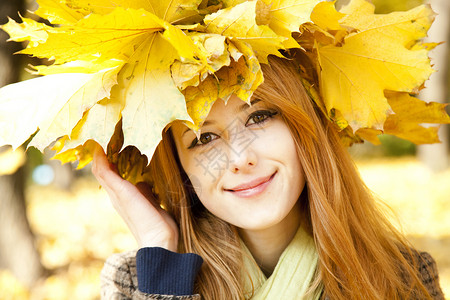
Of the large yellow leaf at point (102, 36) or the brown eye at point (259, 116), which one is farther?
the brown eye at point (259, 116)

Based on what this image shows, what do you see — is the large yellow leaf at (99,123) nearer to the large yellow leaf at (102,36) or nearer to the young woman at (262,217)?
the large yellow leaf at (102,36)

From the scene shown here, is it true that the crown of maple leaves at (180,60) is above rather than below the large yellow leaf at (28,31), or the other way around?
below

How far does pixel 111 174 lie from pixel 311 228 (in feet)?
3.09

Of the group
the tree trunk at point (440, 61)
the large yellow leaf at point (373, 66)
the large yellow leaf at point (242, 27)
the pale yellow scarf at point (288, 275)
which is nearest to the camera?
the large yellow leaf at point (242, 27)

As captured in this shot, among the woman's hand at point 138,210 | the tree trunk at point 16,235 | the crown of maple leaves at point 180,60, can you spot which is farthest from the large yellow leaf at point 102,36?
the tree trunk at point 16,235

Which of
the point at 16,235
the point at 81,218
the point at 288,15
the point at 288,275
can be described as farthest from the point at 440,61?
the point at 288,15

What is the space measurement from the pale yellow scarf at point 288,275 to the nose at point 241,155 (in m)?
0.53

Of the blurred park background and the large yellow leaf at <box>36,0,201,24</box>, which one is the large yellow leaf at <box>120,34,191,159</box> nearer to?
the large yellow leaf at <box>36,0,201,24</box>

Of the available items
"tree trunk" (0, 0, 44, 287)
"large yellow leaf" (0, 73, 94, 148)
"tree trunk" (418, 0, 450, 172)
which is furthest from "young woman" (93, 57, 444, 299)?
"tree trunk" (418, 0, 450, 172)

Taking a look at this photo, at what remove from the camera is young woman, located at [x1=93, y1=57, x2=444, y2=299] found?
1.80 metres

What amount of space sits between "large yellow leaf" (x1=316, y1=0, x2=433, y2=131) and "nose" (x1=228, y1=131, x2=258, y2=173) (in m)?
0.35

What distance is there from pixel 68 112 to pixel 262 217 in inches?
32.0

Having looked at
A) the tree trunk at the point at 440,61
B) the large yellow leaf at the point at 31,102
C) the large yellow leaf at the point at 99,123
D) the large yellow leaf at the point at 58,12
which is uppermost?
the large yellow leaf at the point at 58,12

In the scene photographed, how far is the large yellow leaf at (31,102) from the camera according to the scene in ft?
5.11
